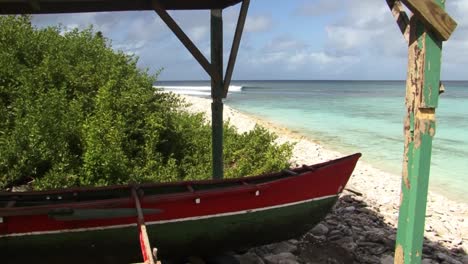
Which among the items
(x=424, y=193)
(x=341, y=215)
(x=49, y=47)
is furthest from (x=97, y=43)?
(x=424, y=193)

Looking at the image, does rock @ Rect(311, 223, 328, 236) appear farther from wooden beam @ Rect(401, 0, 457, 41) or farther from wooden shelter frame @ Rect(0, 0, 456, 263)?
wooden beam @ Rect(401, 0, 457, 41)

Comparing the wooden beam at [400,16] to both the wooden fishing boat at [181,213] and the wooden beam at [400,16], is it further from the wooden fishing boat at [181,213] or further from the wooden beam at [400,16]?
the wooden fishing boat at [181,213]

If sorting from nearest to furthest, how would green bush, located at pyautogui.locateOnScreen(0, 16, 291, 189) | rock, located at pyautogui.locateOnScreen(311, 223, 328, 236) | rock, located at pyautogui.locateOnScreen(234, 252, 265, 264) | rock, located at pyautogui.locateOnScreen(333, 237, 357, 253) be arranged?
rock, located at pyautogui.locateOnScreen(234, 252, 265, 264), rock, located at pyautogui.locateOnScreen(333, 237, 357, 253), rock, located at pyautogui.locateOnScreen(311, 223, 328, 236), green bush, located at pyautogui.locateOnScreen(0, 16, 291, 189)

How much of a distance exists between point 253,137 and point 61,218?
6.81 m

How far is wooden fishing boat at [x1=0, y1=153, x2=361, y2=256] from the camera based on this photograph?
14.7ft

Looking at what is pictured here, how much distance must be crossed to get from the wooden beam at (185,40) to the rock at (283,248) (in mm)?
2544

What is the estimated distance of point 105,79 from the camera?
30.4 ft

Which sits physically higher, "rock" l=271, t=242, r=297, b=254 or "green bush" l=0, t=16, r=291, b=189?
"green bush" l=0, t=16, r=291, b=189

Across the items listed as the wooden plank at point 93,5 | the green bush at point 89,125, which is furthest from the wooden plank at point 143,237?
the green bush at point 89,125

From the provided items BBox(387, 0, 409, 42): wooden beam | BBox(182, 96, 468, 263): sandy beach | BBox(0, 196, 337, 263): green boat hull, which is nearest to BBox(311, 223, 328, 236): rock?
BBox(182, 96, 468, 263): sandy beach

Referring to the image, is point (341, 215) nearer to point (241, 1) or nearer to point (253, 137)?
point (253, 137)

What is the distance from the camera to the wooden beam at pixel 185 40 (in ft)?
17.9

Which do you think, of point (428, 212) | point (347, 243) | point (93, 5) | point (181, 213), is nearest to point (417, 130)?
point (181, 213)

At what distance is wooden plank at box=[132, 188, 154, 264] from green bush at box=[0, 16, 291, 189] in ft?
9.37
